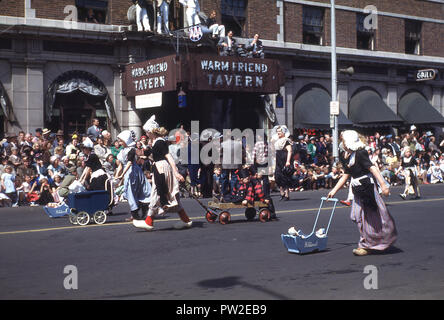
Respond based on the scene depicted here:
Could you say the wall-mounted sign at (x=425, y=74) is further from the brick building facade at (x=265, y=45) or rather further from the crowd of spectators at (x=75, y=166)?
the crowd of spectators at (x=75, y=166)

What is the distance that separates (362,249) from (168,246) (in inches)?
114

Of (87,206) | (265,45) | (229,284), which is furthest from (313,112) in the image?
(229,284)

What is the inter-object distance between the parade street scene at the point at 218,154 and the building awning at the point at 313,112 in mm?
76

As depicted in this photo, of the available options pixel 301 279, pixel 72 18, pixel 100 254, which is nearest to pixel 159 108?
pixel 72 18

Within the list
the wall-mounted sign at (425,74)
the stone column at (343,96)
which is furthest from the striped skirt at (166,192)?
the wall-mounted sign at (425,74)

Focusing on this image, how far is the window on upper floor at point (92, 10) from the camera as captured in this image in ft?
75.9

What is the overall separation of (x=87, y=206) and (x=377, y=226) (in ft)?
19.9

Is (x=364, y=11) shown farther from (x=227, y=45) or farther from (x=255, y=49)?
(x=227, y=45)

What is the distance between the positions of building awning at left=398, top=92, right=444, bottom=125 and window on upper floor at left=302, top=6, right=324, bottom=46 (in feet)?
19.9

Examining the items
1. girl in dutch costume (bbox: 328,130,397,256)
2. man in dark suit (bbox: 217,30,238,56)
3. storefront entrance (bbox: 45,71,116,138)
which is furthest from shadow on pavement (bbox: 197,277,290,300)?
man in dark suit (bbox: 217,30,238,56)

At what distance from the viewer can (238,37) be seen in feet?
88.4

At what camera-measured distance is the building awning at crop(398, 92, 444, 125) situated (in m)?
31.5
